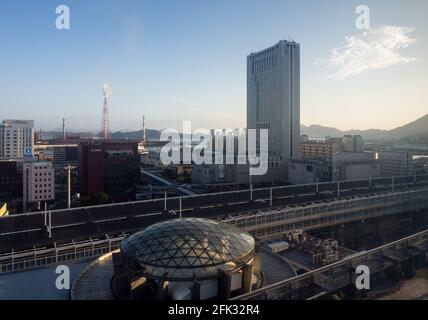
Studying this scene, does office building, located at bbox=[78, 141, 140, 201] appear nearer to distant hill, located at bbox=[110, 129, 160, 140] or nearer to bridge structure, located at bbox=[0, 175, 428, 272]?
bridge structure, located at bbox=[0, 175, 428, 272]

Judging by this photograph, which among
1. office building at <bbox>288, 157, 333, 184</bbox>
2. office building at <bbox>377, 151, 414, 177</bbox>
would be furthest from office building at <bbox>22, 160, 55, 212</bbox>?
office building at <bbox>377, 151, 414, 177</bbox>

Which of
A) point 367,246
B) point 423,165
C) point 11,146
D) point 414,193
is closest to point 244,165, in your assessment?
point 414,193

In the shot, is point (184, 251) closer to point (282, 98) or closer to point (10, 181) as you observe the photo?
point (10, 181)

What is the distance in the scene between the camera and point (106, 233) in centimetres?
1356

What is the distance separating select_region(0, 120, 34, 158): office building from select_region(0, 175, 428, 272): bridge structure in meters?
40.6

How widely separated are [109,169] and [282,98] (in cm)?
2191

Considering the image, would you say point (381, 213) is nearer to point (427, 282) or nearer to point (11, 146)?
point (427, 282)

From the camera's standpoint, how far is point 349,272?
26.3ft

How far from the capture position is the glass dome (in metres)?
7.44

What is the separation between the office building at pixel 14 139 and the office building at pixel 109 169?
85.7ft

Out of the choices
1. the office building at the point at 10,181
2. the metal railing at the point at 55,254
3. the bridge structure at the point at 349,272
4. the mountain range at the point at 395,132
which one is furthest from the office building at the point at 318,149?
the metal railing at the point at 55,254

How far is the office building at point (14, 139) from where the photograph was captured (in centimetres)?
5016

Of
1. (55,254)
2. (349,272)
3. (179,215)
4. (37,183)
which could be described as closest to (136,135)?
(37,183)

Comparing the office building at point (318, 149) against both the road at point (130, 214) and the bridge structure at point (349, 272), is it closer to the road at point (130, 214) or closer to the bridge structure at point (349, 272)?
the road at point (130, 214)
